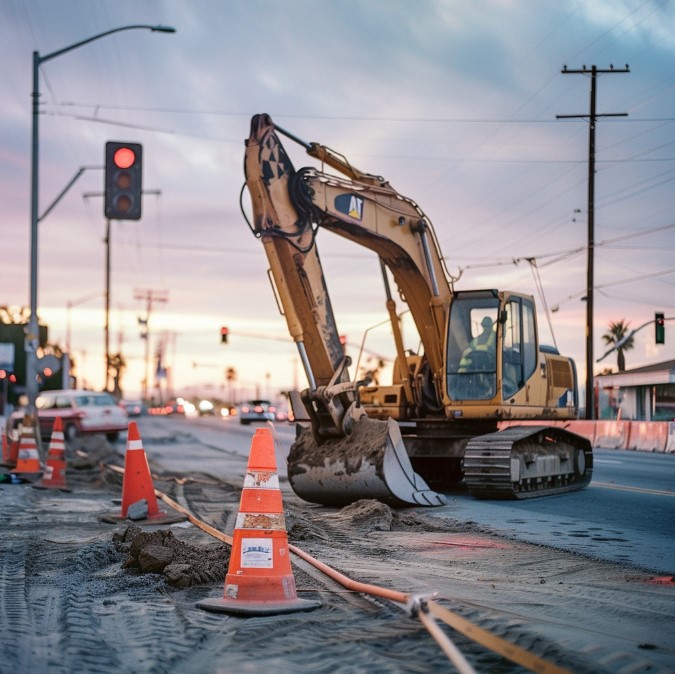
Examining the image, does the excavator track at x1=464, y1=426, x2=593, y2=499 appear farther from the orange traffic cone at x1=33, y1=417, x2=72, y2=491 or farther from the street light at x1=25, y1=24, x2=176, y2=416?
the street light at x1=25, y1=24, x2=176, y2=416

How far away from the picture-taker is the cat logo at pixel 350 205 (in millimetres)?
15180

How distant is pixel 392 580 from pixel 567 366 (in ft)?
39.2

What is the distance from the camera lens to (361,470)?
45.6ft

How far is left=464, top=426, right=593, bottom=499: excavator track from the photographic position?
1552cm

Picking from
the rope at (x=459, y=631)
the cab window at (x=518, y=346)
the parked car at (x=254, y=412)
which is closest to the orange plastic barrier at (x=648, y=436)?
the cab window at (x=518, y=346)

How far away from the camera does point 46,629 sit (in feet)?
20.5

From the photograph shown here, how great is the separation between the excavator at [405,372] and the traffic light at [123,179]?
154cm

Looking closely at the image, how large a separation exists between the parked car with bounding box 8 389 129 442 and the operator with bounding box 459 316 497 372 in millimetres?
19934

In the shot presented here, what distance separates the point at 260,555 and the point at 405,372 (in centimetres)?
1131

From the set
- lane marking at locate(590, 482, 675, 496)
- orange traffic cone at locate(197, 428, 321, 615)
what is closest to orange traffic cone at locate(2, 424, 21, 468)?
lane marking at locate(590, 482, 675, 496)

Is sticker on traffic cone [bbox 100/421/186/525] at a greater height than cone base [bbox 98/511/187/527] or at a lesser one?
greater

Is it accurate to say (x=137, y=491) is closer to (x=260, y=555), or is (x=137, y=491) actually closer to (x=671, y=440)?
(x=260, y=555)

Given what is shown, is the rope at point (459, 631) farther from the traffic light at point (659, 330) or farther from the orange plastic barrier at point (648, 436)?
the traffic light at point (659, 330)

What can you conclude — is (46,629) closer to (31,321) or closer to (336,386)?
(336,386)
